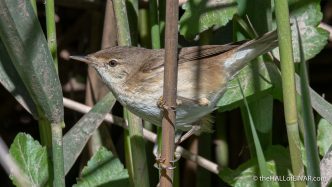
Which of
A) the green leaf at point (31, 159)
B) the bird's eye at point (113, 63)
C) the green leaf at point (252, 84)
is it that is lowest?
the green leaf at point (31, 159)

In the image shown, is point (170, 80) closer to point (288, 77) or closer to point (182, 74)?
point (288, 77)

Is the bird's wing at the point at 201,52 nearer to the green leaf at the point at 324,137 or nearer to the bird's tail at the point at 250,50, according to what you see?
the bird's tail at the point at 250,50

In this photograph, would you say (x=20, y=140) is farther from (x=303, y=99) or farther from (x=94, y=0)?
(x=94, y=0)

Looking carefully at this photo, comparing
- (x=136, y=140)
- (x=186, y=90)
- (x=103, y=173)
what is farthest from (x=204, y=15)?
(x=103, y=173)

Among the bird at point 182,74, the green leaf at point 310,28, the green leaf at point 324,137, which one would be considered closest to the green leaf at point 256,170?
the green leaf at point 324,137

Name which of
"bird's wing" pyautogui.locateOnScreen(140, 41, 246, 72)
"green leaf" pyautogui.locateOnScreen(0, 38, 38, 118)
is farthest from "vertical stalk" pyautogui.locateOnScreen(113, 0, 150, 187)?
"green leaf" pyautogui.locateOnScreen(0, 38, 38, 118)
